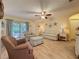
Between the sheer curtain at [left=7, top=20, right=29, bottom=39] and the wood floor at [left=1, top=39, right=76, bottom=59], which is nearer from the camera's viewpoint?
the wood floor at [left=1, top=39, right=76, bottom=59]

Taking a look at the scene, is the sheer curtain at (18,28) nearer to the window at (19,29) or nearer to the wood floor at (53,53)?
the window at (19,29)

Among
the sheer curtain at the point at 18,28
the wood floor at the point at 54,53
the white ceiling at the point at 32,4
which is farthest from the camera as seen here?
the sheer curtain at the point at 18,28

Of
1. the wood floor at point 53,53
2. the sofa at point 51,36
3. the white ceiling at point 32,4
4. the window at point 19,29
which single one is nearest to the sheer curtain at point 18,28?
the window at point 19,29

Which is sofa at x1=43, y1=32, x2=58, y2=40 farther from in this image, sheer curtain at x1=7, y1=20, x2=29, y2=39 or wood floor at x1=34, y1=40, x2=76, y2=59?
wood floor at x1=34, y1=40, x2=76, y2=59

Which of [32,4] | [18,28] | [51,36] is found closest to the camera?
[32,4]

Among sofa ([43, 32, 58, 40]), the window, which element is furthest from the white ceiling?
sofa ([43, 32, 58, 40])

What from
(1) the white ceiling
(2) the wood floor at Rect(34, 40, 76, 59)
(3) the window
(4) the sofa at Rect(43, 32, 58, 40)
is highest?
(1) the white ceiling

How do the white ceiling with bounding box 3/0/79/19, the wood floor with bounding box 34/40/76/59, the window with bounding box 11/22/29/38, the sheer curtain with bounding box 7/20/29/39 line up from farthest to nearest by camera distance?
the window with bounding box 11/22/29/38 < the sheer curtain with bounding box 7/20/29/39 < the white ceiling with bounding box 3/0/79/19 < the wood floor with bounding box 34/40/76/59

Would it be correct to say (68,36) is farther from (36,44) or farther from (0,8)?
(0,8)

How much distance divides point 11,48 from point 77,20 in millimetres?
7752

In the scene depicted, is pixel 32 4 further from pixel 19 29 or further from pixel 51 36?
pixel 19 29

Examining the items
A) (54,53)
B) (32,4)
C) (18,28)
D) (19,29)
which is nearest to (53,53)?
(54,53)

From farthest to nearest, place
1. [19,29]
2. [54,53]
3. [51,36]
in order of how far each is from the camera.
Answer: [19,29] → [51,36] → [54,53]

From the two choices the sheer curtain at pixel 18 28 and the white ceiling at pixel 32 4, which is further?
the sheer curtain at pixel 18 28
